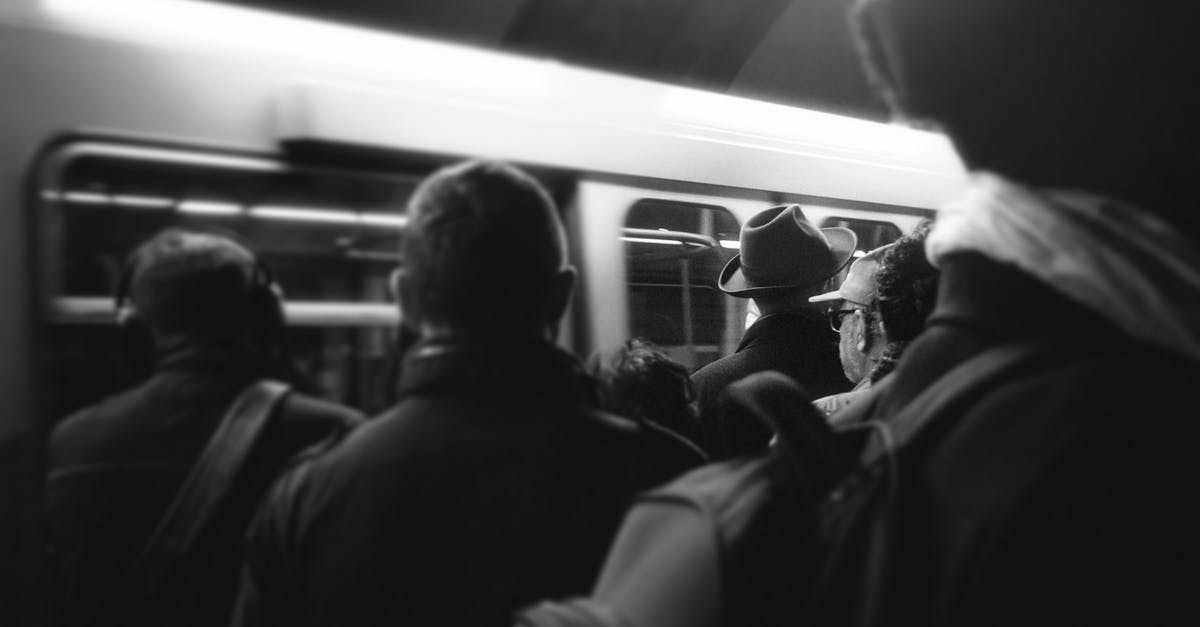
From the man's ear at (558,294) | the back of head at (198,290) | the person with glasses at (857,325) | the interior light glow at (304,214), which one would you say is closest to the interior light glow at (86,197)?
the back of head at (198,290)

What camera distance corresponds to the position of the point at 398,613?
1624mm

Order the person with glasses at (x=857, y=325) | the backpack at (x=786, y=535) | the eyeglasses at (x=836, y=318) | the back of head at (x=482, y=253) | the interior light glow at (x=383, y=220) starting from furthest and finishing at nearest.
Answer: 1. the eyeglasses at (x=836, y=318)
2. the person with glasses at (x=857, y=325)
3. the interior light glow at (x=383, y=220)
4. the back of head at (x=482, y=253)
5. the backpack at (x=786, y=535)

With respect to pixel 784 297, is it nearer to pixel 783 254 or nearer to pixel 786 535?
pixel 783 254

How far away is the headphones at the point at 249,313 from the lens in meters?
1.84

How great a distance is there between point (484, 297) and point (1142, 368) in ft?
3.39

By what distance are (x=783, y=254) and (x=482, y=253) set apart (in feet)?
5.18

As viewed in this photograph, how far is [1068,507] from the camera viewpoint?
972 mm

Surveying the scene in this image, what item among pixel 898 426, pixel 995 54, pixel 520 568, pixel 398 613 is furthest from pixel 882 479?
pixel 398 613

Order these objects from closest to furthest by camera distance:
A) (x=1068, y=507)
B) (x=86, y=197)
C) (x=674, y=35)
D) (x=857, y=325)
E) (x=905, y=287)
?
(x=1068, y=507) → (x=86, y=197) → (x=905, y=287) → (x=857, y=325) → (x=674, y=35)

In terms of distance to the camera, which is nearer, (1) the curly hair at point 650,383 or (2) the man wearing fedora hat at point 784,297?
(1) the curly hair at point 650,383

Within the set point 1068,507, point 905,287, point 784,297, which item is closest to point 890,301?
point 905,287

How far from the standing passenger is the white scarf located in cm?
77

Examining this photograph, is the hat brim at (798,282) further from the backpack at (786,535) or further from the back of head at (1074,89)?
the backpack at (786,535)

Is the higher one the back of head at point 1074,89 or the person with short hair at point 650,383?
the back of head at point 1074,89
